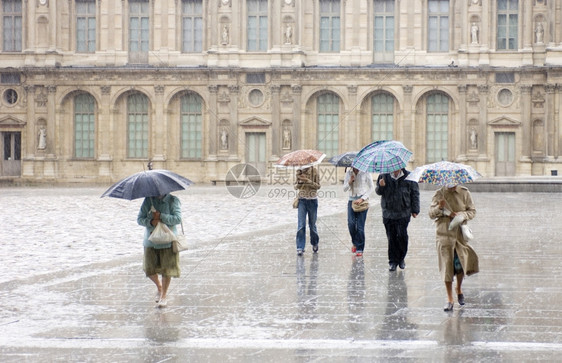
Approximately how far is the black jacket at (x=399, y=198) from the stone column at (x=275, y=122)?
104 ft

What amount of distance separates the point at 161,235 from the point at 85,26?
38121 millimetres

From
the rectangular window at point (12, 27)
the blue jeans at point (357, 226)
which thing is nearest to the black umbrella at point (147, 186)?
the blue jeans at point (357, 226)

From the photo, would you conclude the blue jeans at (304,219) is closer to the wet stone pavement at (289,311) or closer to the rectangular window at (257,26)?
the wet stone pavement at (289,311)

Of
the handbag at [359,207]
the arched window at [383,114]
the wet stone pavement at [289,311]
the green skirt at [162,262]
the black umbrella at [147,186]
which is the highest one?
the arched window at [383,114]

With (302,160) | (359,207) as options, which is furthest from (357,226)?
(302,160)

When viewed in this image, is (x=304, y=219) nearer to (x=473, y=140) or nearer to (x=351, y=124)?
(x=351, y=124)

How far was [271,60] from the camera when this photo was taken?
44656 millimetres

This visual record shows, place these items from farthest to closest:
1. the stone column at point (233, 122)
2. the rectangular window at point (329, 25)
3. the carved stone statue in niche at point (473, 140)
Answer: the rectangular window at point (329, 25) → the stone column at point (233, 122) → the carved stone statue in niche at point (473, 140)

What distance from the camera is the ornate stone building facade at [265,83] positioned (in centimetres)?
4422

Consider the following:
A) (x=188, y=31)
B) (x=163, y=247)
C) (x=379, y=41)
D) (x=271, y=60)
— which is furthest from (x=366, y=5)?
(x=163, y=247)

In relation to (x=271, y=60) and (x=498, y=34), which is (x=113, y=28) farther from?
(x=498, y=34)

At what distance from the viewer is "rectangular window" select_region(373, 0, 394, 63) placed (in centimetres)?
4469

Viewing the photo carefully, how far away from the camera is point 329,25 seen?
45156mm

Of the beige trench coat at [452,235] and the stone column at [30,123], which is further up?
the stone column at [30,123]
